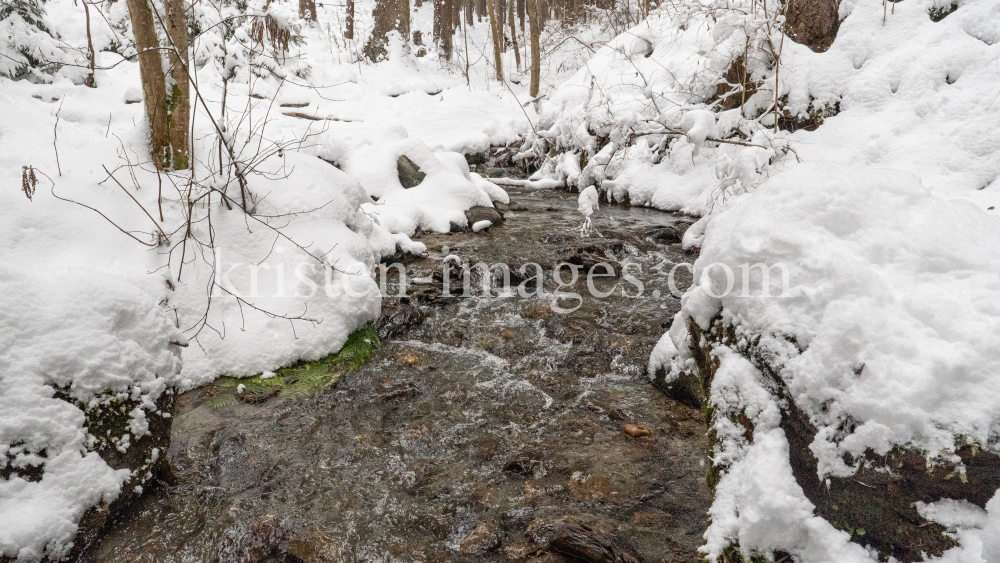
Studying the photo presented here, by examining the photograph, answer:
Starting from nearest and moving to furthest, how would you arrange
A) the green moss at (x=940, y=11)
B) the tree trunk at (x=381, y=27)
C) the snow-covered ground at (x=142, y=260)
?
the snow-covered ground at (x=142, y=260), the green moss at (x=940, y=11), the tree trunk at (x=381, y=27)

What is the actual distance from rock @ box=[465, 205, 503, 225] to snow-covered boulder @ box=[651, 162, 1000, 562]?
550cm

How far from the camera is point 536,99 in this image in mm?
14695

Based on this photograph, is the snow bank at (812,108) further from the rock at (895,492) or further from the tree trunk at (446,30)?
the tree trunk at (446,30)

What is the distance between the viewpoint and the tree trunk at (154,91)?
4211 millimetres

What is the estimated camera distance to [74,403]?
2330mm

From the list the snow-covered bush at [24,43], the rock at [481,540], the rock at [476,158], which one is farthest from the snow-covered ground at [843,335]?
the snow-covered bush at [24,43]

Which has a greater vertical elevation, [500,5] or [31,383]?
[500,5]

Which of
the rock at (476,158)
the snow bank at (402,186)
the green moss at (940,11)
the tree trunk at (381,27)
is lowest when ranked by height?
the snow bank at (402,186)

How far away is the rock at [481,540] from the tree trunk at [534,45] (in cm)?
1468

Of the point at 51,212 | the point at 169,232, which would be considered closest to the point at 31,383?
the point at 51,212

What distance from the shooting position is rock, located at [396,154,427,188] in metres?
8.02

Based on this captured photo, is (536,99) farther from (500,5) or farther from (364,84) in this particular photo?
(500,5)

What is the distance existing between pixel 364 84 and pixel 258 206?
13.1m

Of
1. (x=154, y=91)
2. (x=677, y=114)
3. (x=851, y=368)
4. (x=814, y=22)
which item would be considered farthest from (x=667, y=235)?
(x=154, y=91)
